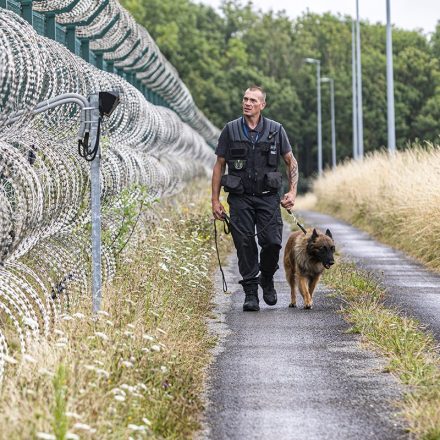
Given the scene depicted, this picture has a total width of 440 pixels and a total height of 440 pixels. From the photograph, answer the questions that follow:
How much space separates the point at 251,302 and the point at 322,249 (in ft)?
3.05

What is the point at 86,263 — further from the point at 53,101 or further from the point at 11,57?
the point at 11,57

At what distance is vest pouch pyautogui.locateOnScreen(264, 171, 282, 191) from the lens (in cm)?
1156

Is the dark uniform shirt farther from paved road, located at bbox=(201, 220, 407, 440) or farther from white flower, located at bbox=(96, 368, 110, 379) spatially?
white flower, located at bbox=(96, 368, 110, 379)

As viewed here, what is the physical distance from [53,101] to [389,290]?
6468 mm

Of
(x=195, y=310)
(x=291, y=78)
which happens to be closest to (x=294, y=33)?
(x=291, y=78)

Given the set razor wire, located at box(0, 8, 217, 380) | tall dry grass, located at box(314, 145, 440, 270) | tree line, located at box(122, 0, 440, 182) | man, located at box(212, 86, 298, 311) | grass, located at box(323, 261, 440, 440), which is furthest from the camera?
tree line, located at box(122, 0, 440, 182)

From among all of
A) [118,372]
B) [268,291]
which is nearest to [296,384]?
[118,372]

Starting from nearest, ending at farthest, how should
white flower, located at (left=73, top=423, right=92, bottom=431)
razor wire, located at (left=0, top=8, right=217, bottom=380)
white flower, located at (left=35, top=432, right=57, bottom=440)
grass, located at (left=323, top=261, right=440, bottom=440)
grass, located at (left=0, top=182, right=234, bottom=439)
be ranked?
white flower, located at (left=35, top=432, right=57, bottom=440) < white flower, located at (left=73, top=423, right=92, bottom=431) < grass, located at (left=0, top=182, right=234, bottom=439) < grass, located at (left=323, top=261, right=440, bottom=440) < razor wire, located at (left=0, top=8, right=217, bottom=380)

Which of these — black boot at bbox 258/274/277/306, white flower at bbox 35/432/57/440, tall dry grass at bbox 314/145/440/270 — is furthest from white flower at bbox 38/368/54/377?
tall dry grass at bbox 314/145/440/270

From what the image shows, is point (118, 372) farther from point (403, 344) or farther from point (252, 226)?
point (252, 226)

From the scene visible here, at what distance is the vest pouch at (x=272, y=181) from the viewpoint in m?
11.6

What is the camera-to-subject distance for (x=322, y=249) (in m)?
12.2

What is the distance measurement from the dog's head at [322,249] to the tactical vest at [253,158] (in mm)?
872

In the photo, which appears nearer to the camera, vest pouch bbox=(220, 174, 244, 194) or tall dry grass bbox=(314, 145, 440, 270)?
vest pouch bbox=(220, 174, 244, 194)
